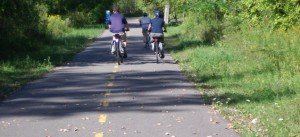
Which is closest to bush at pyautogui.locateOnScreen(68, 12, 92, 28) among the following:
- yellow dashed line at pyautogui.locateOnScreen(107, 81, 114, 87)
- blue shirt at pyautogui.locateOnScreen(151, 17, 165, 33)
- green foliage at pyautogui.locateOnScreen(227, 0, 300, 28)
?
green foliage at pyautogui.locateOnScreen(227, 0, 300, 28)

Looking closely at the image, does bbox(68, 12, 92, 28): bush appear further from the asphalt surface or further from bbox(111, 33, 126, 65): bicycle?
the asphalt surface

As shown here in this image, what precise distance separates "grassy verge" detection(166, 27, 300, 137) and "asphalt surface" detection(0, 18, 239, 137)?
48 centimetres

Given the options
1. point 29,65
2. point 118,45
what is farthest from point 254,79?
point 29,65

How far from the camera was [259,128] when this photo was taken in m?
9.29

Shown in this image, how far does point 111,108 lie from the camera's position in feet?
38.5

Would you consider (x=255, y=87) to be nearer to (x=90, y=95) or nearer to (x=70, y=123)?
(x=90, y=95)

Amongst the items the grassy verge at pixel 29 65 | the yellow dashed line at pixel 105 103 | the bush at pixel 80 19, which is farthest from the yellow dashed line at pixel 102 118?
the bush at pixel 80 19

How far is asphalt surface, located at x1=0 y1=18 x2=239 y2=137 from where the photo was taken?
31.2ft

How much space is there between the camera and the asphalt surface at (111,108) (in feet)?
31.2

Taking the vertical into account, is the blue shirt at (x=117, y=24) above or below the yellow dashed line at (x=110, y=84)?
Answer: above

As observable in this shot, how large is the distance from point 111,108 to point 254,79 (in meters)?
4.80

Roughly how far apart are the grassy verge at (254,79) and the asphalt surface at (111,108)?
0.48 m

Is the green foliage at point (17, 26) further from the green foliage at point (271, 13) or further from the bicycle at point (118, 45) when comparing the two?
the green foliage at point (271, 13)

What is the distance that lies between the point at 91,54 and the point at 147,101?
15132 millimetres
